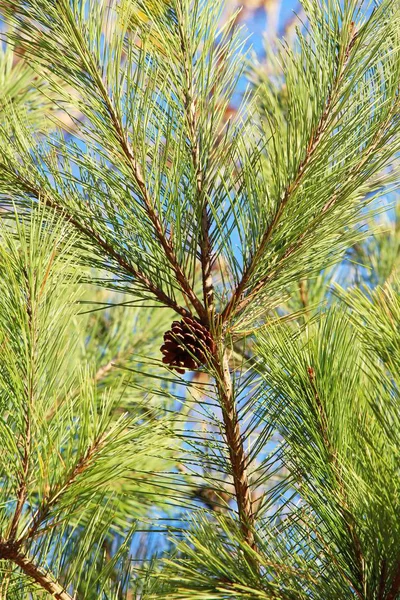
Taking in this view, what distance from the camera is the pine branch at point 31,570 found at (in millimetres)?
869

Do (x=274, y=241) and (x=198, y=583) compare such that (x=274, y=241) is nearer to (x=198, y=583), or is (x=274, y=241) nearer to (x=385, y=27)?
(x=385, y=27)

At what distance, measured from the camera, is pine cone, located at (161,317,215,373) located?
3.17ft

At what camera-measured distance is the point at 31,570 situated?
0.88 m

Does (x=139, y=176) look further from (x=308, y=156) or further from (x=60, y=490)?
(x=60, y=490)

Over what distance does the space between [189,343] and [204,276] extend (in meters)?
0.08

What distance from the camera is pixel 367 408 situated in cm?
89

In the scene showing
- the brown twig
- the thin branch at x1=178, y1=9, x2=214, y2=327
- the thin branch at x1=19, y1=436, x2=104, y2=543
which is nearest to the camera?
the brown twig

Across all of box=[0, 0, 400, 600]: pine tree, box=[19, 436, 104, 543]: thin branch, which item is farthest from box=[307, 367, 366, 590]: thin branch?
box=[19, 436, 104, 543]: thin branch

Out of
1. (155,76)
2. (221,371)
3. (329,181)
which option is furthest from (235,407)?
(155,76)

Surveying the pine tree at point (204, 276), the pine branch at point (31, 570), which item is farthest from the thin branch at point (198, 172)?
the pine branch at point (31, 570)

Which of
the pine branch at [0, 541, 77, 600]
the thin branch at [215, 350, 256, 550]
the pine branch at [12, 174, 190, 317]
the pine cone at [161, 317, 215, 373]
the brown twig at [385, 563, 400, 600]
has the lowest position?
the brown twig at [385, 563, 400, 600]

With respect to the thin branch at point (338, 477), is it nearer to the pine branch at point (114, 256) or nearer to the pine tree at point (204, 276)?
the pine tree at point (204, 276)

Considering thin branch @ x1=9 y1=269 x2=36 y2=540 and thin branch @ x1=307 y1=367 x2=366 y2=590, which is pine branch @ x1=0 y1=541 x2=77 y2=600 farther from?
thin branch @ x1=307 y1=367 x2=366 y2=590

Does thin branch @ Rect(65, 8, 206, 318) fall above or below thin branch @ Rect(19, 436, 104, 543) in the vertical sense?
above
